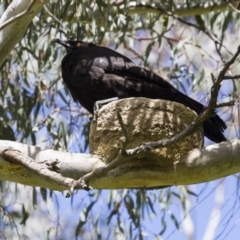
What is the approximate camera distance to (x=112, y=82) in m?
4.50

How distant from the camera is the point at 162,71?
22.5ft

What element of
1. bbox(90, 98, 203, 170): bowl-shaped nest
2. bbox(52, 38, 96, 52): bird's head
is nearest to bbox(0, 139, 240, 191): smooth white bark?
bbox(90, 98, 203, 170): bowl-shaped nest

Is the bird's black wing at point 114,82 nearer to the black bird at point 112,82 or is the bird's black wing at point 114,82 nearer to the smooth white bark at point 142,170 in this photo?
the black bird at point 112,82

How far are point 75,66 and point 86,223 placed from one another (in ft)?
5.70

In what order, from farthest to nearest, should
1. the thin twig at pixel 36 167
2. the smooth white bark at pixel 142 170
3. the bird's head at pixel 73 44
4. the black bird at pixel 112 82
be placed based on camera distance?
the bird's head at pixel 73 44 < the black bird at pixel 112 82 < the smooth white bark at pixel 142 170 < the thin twig at pixel 36 167

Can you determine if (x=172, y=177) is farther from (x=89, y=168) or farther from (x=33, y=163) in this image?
(x=33, y=163)

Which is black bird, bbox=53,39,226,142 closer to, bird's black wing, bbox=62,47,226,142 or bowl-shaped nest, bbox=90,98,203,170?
bird's black wing, bbox=62,47,226,142

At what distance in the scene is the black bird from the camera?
4445mm

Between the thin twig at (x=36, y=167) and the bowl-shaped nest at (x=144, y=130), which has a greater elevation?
the bowl-shaped nest at (x=144, y=130)

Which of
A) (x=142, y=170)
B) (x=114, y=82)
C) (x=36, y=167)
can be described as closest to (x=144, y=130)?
(x=142, y=170)

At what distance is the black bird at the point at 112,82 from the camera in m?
4.45

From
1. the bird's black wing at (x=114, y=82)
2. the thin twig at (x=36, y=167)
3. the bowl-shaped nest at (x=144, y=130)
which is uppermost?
the bird's black wing at (x=114, y=82)

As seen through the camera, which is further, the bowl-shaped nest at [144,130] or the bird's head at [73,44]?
the bird's head at [73,44]

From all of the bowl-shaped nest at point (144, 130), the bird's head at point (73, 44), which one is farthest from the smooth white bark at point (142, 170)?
the bird's head at point (73, 44)
